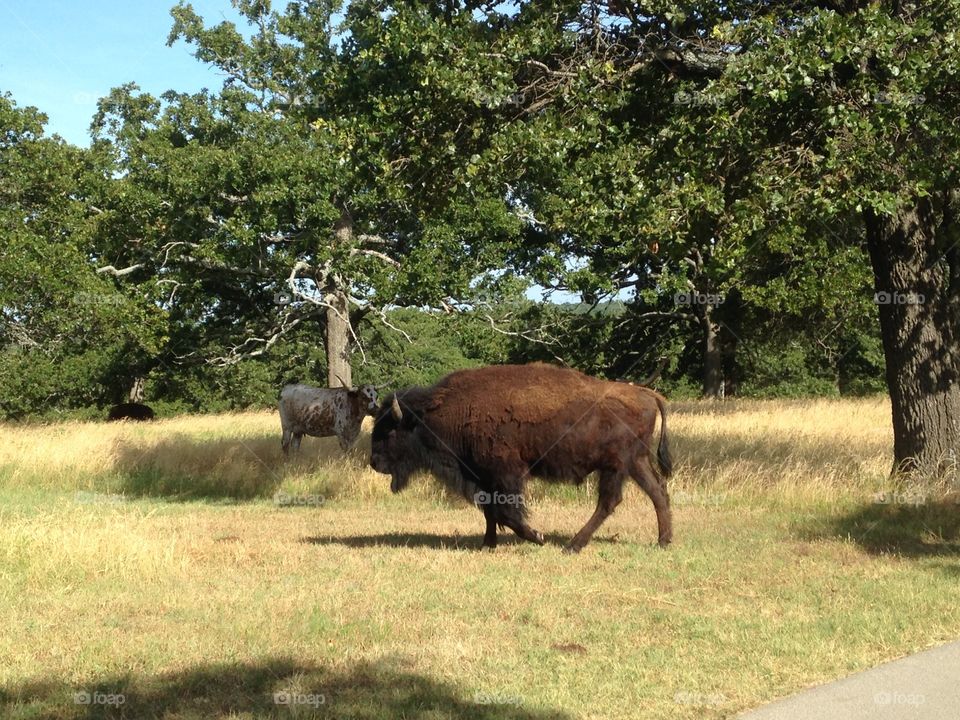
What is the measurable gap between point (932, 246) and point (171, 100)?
26.7m

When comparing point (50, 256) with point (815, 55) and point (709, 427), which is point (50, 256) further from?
point (815, 55)

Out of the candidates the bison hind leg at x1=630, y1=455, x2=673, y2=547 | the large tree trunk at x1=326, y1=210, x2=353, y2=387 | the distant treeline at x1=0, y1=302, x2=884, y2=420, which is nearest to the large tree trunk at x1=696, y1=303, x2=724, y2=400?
the distant treeline at x1=0, y1=302, x2=884, y2=420

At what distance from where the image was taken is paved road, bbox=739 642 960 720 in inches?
216

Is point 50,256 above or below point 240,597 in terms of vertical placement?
above

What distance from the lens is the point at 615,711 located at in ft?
18.3

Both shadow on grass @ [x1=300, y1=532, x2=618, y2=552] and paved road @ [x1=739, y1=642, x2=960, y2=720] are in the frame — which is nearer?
paved road @ [x1=739, y1=642, x2=960, y2=720]

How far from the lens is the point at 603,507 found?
422 inches

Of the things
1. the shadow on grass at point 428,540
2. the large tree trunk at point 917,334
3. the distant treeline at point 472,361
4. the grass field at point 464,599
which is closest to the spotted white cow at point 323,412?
the grass field at point 464,599

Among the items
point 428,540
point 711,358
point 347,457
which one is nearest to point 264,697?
point 428,540

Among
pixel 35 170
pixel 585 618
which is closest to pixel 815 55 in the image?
pixel 585 618

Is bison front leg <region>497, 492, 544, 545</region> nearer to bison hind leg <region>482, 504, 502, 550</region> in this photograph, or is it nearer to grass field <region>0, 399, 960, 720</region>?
bison hind leg <region>482, 504, 502, 550</region>

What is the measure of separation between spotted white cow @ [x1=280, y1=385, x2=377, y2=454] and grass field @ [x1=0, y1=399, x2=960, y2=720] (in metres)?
4.63

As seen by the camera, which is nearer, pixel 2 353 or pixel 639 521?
pixel 639 521

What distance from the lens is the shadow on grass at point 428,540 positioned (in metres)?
11.1
